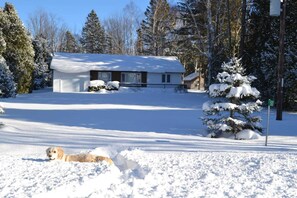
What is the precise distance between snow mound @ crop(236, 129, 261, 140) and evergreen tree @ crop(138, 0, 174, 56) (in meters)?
44.0

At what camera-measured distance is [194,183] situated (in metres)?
5.46

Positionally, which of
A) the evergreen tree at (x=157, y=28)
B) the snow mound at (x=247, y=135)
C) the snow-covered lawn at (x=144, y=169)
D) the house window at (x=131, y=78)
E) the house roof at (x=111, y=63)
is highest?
the evergreen tree at (x=157, y=28)

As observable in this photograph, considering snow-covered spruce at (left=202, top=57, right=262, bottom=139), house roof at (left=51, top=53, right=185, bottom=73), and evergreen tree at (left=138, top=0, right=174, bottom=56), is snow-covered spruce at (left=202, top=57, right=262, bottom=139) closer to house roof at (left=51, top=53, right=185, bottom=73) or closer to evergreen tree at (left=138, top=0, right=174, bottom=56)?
house roof at (left=51, top=53, right=185, bottom=73)

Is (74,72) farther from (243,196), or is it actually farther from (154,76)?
(243,196)

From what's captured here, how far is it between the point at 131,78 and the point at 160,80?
11.4 ft

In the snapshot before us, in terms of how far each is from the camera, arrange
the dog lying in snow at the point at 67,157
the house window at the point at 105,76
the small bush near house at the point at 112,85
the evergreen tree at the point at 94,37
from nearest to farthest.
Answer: the dog lying in snow at the point at 67,157
the small bush near house at the point at 112,85
the house window at the point at 105,76
the evergreen tree at the point at 94,37

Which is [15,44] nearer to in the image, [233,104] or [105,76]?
[105,76]

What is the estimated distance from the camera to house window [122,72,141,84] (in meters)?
41.9

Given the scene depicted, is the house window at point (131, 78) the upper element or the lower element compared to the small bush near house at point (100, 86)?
upper

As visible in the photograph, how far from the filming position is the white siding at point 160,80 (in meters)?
42.2

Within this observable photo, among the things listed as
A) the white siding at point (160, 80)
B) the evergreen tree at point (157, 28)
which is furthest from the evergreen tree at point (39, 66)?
the evergreen tree at point (157, 28)

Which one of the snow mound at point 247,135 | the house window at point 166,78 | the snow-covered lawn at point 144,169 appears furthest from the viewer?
the house window at point 166,78

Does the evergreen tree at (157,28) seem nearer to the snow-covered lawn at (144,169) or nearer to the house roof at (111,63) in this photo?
the house roof at (111,63)

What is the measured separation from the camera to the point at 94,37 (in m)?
70.9
